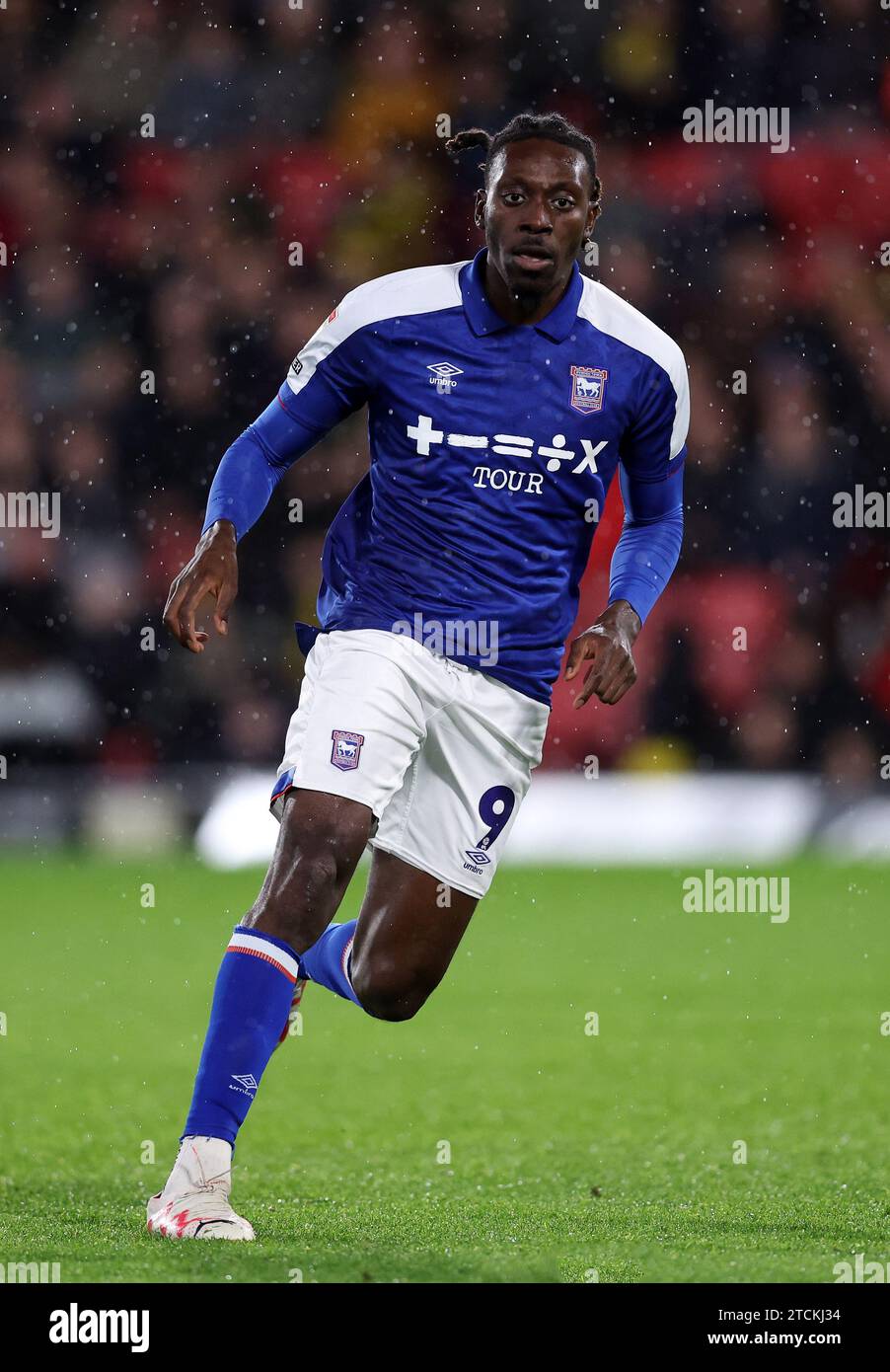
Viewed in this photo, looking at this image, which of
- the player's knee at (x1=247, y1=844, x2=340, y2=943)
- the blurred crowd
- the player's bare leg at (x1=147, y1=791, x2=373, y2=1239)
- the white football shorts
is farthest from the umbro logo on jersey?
the blurred crowd

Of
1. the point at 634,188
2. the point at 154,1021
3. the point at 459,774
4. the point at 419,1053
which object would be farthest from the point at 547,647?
the point at 634,188

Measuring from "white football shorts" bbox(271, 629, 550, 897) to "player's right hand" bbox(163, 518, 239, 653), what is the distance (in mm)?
266

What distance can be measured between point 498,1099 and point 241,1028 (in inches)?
68.0

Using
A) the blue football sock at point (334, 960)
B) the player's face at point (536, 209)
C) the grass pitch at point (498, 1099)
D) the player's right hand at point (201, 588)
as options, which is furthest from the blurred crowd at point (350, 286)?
the player's right hand at point (201, 588)

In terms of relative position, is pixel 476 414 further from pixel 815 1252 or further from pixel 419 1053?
pixel 419 1053

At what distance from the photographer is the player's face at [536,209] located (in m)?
3.70

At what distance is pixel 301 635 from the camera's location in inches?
153

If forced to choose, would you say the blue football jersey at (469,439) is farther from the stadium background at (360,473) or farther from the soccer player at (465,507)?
the stadium background at (360,473)

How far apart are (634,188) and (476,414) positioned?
755cm

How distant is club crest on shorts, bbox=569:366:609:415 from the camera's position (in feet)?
12.6

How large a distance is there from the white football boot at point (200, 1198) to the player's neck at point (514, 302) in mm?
1727

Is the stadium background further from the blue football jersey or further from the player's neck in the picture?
the player's neck

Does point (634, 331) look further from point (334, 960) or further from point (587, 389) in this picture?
point (334, 960)

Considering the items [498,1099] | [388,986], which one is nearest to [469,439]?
[388,986]
